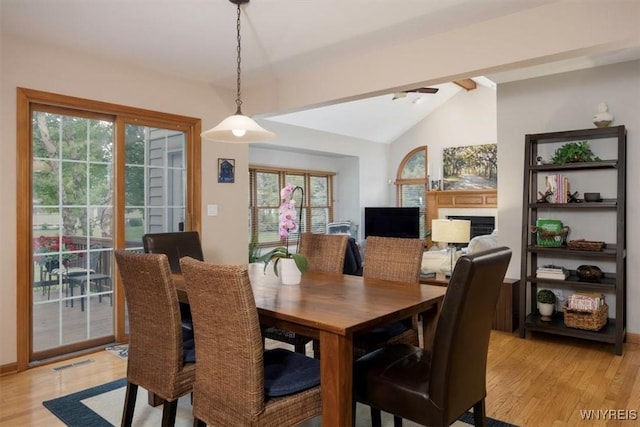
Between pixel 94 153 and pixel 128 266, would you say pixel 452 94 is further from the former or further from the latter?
pixel 128 266

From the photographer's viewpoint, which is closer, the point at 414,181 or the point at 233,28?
the point at 233,28

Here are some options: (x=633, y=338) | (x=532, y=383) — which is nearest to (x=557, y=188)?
(x=633, y=338)

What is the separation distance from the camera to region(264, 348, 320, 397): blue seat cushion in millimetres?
1725

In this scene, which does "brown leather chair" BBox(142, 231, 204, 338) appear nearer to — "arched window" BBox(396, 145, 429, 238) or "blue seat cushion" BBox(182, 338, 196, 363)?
"blue seat cushion" BBox(182, 338, 196, 363)

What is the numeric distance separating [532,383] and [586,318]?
42.8 inches

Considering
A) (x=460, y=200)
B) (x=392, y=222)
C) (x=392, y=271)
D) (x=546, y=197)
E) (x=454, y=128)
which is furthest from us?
(x=454, y=128)

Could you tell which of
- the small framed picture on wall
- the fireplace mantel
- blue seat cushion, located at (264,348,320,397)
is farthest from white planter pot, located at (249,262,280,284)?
the fireplace mantel

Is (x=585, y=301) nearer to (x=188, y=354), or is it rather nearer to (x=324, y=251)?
(x=324, y=251)

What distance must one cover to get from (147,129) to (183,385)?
272 centimetres

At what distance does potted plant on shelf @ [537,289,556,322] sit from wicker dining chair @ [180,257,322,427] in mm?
2923

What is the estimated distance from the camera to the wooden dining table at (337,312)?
166 cm

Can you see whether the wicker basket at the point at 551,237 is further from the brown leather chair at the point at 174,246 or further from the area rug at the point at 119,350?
the area rug at the point at 119,350

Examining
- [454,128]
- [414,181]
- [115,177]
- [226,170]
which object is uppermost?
[454,128]

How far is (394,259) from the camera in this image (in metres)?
2.81
